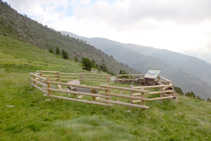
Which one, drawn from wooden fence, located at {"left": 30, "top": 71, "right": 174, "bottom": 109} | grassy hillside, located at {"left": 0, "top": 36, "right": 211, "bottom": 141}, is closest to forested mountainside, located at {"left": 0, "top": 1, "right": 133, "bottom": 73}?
wooden fence, located at {"left": 30, "top": 71, "right": 174, "bottom": 109}

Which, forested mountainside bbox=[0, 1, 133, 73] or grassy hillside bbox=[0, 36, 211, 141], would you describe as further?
forested mountainside bbox=[0, 1, 133, 73]

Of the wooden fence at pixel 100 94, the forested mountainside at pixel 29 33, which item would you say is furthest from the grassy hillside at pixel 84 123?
the forested mountainside at pixel 29 33

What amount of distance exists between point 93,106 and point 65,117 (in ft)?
6.96

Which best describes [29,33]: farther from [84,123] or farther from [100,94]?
[84,123]

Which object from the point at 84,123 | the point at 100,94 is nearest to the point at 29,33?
the point at 100,94

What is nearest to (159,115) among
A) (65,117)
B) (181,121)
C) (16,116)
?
(181,121)

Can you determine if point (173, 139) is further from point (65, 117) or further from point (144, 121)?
point (65, 117)

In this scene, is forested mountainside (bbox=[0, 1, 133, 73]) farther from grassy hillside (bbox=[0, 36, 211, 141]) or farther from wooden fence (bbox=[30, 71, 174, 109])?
grassy hillside (bbox=[0, 36, 211, 141])

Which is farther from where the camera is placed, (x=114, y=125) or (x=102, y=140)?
(x=114, y=125)

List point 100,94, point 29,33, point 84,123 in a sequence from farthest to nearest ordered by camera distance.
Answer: point 29,33
point 100,94
point 84,123

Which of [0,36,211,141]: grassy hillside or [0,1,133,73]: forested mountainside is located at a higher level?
[0,1,133,73]: forested mountainside

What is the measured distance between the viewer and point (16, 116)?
6141 mm

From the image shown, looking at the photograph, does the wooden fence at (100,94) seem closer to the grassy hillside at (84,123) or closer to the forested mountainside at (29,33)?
the grassy hillside at (84,123)

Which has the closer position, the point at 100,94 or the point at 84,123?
the point at 84,123
